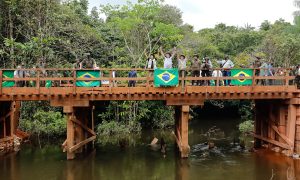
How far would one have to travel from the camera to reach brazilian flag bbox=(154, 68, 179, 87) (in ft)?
55.0

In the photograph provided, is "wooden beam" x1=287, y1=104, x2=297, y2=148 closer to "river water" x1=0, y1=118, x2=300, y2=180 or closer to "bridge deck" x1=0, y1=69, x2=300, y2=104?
"bridge deck" x1=0, y1=69, x2=300, y2=104

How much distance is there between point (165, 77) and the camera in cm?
1680

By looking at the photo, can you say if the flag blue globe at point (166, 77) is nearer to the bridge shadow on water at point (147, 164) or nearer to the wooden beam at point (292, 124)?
the bridge shadow on water at point (147, 164)

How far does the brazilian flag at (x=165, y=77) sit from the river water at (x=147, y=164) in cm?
391

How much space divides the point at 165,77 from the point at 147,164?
176 inches

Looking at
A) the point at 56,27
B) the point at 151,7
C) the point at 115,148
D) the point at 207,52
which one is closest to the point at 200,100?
the point at 115,148

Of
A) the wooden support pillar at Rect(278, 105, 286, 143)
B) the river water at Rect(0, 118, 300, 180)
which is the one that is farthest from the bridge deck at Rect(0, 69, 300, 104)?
the river water at Rect(0, 118, 300, 180)

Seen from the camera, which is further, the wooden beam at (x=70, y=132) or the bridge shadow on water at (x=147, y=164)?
the wooden beam at (x=70, y=132)

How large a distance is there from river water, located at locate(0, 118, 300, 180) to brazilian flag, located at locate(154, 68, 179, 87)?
391 centimetres

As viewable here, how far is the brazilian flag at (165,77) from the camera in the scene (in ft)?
55.0

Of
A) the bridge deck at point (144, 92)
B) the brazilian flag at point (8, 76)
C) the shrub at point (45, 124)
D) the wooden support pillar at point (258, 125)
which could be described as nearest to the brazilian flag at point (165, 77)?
the bridge deck at point (144, 92)

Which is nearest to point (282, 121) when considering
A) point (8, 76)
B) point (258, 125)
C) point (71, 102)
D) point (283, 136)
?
point (283, 136)

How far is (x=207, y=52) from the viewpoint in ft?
125

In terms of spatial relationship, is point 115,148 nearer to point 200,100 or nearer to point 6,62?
point 200,100
